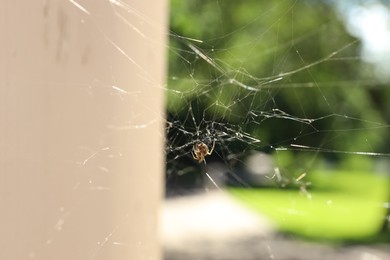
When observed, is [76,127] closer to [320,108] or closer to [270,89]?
[270,89]

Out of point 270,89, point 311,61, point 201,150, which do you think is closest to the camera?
point 201,150

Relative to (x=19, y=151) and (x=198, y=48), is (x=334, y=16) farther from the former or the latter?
(x=19, y=151)

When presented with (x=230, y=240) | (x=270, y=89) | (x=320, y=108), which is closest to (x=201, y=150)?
(x=270, y=89)

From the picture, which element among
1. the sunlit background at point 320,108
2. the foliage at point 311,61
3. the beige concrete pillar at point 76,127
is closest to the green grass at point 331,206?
the sunlit background at point 320,108

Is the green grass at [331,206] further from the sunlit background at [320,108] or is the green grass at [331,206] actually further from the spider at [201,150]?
the spider at [201,150]

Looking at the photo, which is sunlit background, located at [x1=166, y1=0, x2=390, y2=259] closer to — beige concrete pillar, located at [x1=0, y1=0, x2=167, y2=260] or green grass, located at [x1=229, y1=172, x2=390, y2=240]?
green grass, located at [x1=229, y1=172, x2=390, y2=240]

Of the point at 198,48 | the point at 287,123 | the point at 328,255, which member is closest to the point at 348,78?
A: the point at 287,123
